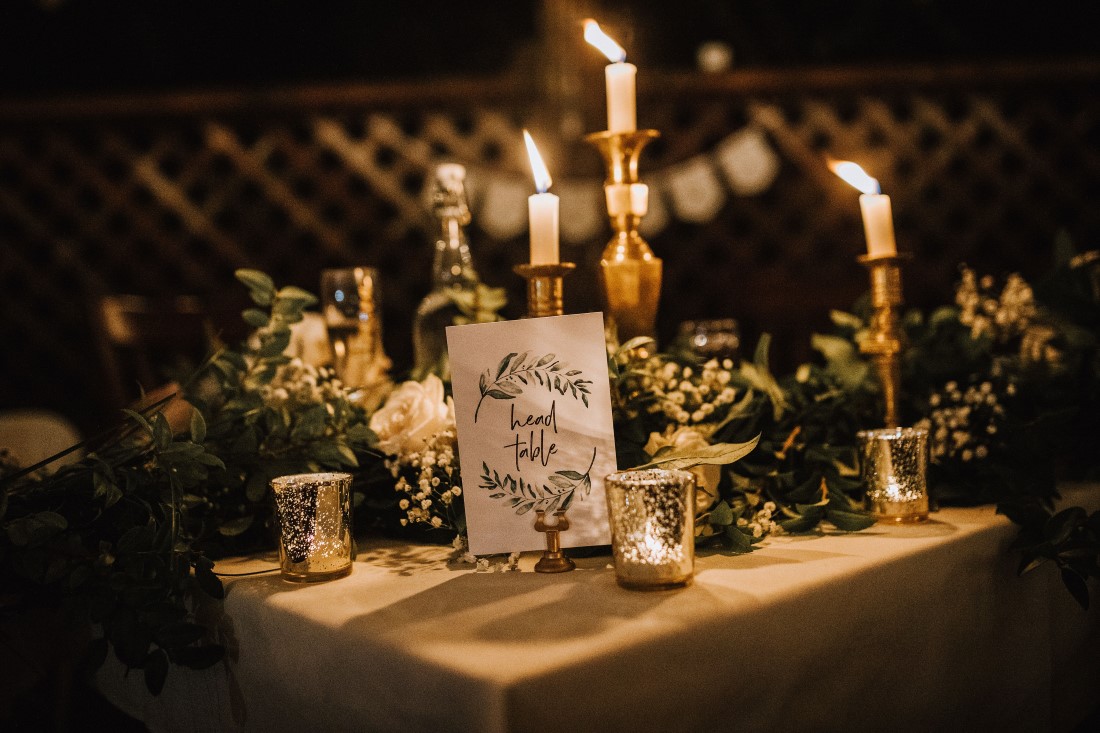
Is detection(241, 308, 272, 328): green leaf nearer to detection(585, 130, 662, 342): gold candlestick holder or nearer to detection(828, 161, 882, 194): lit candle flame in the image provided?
detection(585, 130, 662, 342): gold candlestick holder

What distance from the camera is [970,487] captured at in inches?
28.6

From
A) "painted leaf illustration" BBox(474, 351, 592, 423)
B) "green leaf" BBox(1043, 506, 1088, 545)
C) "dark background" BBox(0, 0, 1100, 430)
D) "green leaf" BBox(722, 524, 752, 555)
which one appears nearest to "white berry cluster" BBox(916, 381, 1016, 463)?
"green leaf" BBox(1043, 506, 1088, 545)

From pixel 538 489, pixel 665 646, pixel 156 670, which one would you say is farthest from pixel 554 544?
pixel 156 670

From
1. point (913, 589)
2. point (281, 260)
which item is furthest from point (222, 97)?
point (913, 589)

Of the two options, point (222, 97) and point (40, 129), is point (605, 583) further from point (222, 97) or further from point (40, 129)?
point (40, 129)

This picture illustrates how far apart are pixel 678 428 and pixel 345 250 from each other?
8.05 ft

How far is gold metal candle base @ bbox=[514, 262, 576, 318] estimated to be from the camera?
2.06 ft

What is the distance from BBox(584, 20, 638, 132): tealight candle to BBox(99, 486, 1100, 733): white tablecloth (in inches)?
14.0

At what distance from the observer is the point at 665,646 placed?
1.42 ft

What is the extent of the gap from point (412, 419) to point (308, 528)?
12 cm

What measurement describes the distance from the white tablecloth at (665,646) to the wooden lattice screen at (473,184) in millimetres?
1924

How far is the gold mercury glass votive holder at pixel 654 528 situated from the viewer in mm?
489

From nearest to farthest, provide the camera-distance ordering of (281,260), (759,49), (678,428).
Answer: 1. (678,428)
2. (281,260)
3. (759,49)

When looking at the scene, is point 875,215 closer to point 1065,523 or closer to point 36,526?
point 1065,523
